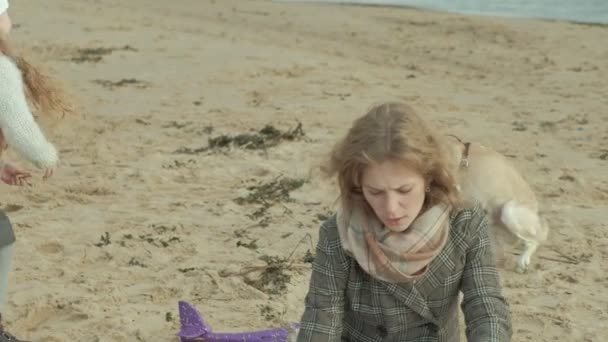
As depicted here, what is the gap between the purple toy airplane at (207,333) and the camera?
417 centimetres

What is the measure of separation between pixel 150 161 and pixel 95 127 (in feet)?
4.29

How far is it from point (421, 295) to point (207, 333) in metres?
1.29

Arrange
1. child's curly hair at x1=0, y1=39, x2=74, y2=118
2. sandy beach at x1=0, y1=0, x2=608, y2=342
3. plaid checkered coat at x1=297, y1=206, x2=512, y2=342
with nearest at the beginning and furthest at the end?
1. plaid checkered coat at x1=297, y1=206, x2=512, y2=342
2. child's curly hair at x1=0, y1=39, x2=74, y2=118
3. sandy beach at x1=0, y1=0, x2=608, y2=342

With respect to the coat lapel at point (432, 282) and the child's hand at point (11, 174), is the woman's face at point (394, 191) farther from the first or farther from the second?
the child's hand at point (11, 174)

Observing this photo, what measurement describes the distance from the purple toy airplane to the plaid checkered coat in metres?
0.84

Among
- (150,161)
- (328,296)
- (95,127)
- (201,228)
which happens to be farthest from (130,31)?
(328,296)

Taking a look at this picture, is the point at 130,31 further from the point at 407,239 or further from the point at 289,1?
the point at 407,239

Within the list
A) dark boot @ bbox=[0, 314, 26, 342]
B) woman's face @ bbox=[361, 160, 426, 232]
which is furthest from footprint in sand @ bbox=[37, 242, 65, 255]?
woman's face @ bbox=[361, 160, 426, 232]

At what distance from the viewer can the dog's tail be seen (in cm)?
529

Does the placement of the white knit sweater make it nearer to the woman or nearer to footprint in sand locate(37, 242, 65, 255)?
the woman

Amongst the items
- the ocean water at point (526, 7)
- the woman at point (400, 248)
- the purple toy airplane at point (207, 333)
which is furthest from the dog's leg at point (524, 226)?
the ocean water at point (526, 7)

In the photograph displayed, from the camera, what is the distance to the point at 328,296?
329cm

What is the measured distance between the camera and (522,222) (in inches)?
209

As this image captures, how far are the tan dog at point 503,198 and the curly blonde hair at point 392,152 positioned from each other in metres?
2.06
